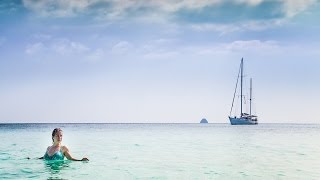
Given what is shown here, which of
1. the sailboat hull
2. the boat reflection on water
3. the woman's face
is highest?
the sailboat hull

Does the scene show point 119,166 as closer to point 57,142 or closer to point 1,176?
point 57,142

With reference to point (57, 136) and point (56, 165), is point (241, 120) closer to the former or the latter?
point (56, 165)

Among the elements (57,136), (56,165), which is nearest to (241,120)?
(56,165)

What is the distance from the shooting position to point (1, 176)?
12945 mm

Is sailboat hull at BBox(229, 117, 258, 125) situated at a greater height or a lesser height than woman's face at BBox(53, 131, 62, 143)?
greater

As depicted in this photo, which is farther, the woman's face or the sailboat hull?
the sailboat hull

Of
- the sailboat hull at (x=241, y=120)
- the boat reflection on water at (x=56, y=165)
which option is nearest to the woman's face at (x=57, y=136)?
the boat reflection on water at (x=56, y=165)

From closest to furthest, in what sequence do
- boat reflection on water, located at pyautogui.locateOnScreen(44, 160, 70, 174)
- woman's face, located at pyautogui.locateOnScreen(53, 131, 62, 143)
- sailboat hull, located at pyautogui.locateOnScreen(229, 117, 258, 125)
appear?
boat reflection on water, located at pyautogui.locateOnScreen(44, 160, 70, 174)
woman's face, located at pyautogui.locateOnScreen(53, 131, 62, 143)
sailboat hull, located at pyautogui.locateOnScreen(229, 117, 258, 125)

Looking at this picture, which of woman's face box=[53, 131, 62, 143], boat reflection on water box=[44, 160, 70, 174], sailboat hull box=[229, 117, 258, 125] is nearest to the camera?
boat reflection on water box=[44, 160, 70, 174]

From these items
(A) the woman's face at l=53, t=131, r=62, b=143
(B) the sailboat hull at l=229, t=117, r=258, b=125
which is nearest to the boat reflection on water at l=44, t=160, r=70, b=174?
(A) the woman's face at l=53, t=131, r=62, b=143

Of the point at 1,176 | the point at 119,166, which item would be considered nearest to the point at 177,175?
the point at 119,166

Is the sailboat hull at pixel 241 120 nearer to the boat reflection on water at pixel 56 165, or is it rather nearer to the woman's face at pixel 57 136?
the boat reflection on water at pixel 56 165

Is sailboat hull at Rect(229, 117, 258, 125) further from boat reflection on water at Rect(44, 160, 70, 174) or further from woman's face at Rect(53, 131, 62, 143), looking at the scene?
woman's face at Rect(53, 131, 62, 143)

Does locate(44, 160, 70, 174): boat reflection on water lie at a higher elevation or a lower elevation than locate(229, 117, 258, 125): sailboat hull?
lower
